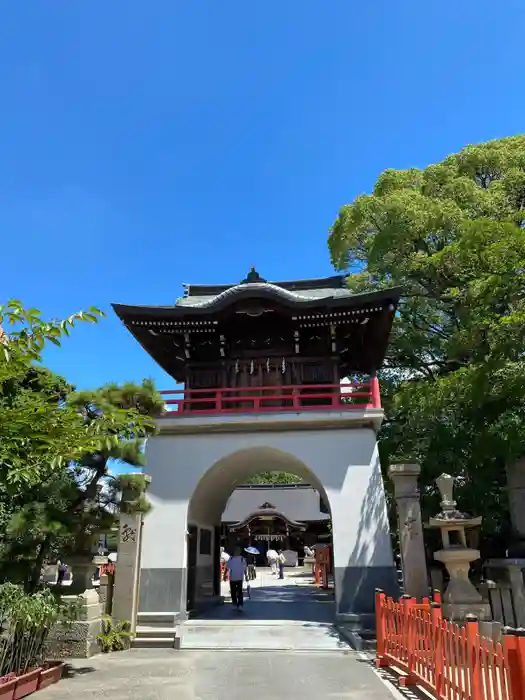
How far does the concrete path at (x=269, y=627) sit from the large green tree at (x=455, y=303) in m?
4.62

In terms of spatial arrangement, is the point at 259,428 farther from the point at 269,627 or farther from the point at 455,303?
the point at 455,303

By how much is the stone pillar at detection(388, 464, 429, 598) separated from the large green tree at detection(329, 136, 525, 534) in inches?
86.0

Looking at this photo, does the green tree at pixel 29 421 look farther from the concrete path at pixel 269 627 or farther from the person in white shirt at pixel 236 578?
the person in white shirt at pixel 236 578

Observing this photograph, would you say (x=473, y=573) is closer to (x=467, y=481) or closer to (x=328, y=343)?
(x=467, y=481)

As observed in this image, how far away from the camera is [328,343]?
46.5ft

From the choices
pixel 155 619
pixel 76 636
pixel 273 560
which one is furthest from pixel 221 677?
pixel 273 560

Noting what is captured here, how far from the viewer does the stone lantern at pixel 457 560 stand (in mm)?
8203

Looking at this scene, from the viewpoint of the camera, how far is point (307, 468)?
12.2 metres

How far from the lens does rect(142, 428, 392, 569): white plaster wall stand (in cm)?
1116

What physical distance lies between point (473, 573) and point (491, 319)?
6.64 m

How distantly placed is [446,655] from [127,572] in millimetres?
6792

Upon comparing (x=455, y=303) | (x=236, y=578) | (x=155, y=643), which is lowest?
(x=155, y=643)

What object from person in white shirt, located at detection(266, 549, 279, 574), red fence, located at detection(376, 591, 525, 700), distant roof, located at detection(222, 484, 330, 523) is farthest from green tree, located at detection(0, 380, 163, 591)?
distant roof, located at detection(222, 484, 330, 523)

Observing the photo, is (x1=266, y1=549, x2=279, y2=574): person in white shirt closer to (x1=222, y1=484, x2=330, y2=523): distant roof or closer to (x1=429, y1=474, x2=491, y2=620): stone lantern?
(x1=222, y1=484, x2=330, y2=523): distant roof
